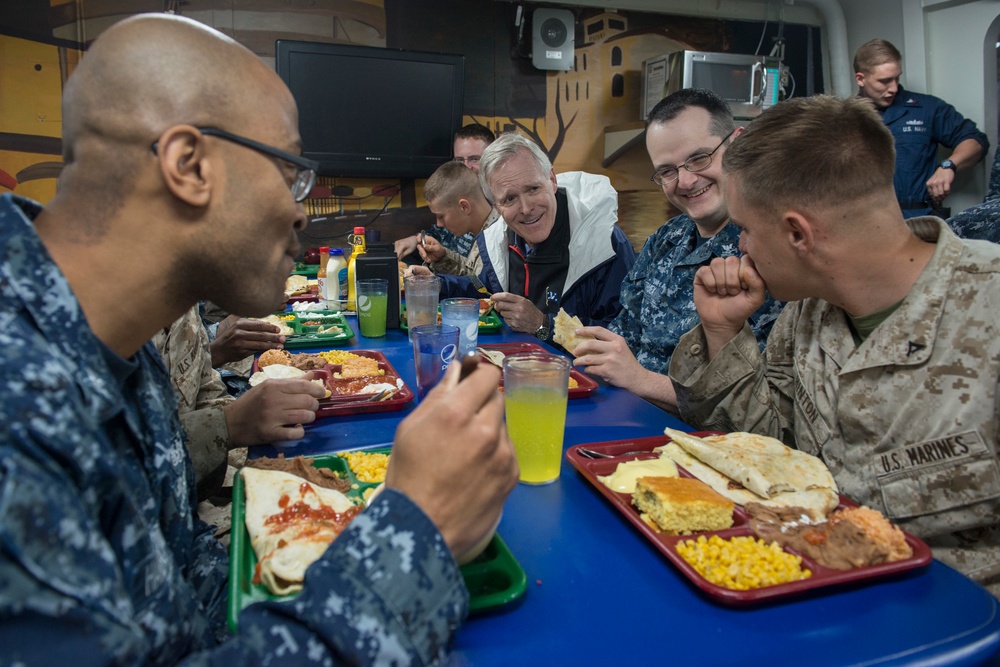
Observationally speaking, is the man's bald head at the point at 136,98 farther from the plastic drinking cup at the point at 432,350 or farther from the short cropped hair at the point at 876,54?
the short cropped hair at the point at 876,54

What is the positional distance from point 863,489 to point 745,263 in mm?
604

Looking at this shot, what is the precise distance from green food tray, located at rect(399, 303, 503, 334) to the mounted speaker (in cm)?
383

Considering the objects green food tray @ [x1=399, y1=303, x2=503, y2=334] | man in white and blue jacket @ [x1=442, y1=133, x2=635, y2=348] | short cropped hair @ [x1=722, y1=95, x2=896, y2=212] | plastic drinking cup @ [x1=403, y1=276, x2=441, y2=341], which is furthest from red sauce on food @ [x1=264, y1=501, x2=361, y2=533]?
man in white and blue jacket @ [x1=442, y1=133, x2=635, y2=348]

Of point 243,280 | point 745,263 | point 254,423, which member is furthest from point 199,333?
point 745,263

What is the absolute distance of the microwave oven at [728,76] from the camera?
5.49m

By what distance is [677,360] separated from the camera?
1706 mm

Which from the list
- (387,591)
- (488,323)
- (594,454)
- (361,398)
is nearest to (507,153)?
(488,323)

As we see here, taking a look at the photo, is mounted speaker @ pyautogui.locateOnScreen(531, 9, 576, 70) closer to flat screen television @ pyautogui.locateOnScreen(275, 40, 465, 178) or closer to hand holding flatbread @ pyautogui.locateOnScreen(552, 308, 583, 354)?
flat screen television @ pyautogui.locateOnScreen(275, 40, 465, 178)

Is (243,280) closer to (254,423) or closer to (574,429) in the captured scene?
(254,423)

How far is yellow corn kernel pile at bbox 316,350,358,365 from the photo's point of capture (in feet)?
6.95

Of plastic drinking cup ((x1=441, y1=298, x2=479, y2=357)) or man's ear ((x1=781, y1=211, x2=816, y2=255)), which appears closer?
man's ear ((x1=781, y1=211, x2=816, y2=255))

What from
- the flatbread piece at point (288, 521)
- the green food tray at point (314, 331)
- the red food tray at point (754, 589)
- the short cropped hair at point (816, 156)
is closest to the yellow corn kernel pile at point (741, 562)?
the red food tray at point (754, 589)

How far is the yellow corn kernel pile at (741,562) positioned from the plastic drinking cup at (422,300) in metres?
1.51

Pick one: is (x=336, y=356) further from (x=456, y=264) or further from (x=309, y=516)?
(x=456, y=264)
